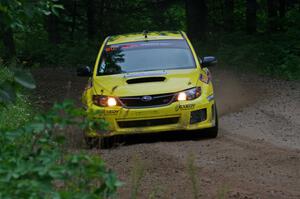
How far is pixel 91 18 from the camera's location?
39719mm

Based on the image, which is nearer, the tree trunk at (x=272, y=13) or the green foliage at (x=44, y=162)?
the green foliage at (x=44, y=162)

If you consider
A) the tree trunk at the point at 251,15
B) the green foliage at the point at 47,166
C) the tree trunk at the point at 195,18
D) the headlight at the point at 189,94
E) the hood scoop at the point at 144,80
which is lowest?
the tree trunk at the point at 251,15

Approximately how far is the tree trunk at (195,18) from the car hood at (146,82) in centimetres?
1830

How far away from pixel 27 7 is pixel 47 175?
3.56ft

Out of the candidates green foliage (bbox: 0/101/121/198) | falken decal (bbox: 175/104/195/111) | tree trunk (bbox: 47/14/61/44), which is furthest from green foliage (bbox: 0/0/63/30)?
tree trunk (bbox: 47/14/61/44)

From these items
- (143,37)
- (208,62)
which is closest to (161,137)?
(208,62)

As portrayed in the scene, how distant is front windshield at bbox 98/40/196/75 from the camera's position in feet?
42.1

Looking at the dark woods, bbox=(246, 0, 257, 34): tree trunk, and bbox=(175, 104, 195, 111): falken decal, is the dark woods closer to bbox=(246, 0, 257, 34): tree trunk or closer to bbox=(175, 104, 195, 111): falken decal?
bbox=(246, 0, 257, 34): tree trunk

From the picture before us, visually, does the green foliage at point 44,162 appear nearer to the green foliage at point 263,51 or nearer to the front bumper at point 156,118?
the front bumper at point 156,118

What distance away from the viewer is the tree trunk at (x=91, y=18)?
38906 mm

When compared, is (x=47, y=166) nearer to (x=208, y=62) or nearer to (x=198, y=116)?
(x=198, y=116)

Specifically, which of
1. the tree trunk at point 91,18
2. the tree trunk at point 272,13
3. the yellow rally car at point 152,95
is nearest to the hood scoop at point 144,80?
the yellow rally car at point 152,95

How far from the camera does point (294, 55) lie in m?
24.8

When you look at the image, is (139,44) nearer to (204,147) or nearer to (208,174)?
(204,147)
